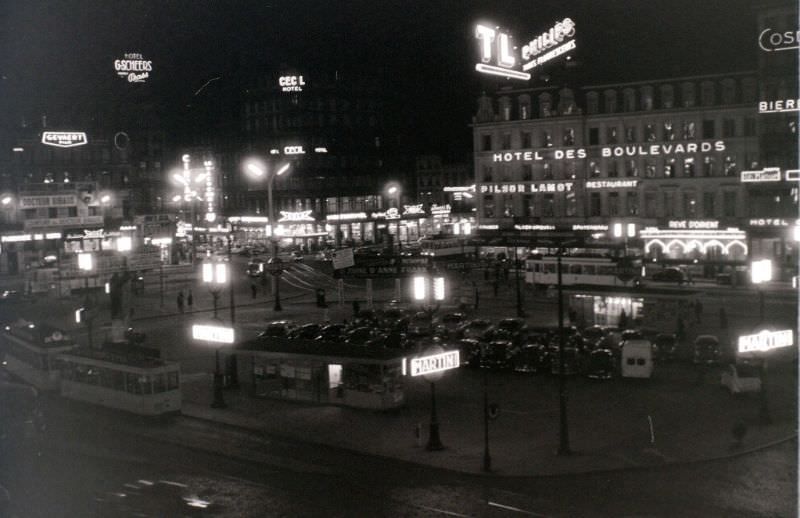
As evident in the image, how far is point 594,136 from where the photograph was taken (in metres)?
94.2

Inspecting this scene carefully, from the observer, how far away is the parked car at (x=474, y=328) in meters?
51.3

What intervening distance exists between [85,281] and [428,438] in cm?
6138

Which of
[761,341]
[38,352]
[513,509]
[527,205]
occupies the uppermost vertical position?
[527,205]

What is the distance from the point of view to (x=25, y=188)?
10981cm

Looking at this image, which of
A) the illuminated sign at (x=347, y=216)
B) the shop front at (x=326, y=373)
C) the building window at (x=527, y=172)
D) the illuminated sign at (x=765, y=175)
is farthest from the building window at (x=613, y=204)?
the shop front at (x=326, y=373)

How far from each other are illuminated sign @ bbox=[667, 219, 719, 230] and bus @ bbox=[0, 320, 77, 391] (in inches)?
2448

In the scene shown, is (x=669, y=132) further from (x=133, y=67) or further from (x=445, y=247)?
(x=133, y=67)

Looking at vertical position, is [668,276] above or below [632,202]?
below

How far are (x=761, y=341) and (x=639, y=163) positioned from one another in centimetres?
6453

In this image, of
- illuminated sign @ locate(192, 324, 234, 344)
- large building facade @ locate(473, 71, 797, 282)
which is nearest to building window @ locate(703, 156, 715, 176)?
large building facade @ locate(473, 71, 797, 282)

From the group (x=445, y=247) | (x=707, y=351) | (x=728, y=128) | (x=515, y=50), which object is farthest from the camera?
(x=445, y=247)

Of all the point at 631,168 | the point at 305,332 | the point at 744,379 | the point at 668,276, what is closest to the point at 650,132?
the point at 631,168

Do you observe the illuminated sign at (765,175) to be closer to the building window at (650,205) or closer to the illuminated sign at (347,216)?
the building window at (650,205)

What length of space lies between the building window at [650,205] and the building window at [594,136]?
27.9 ft
